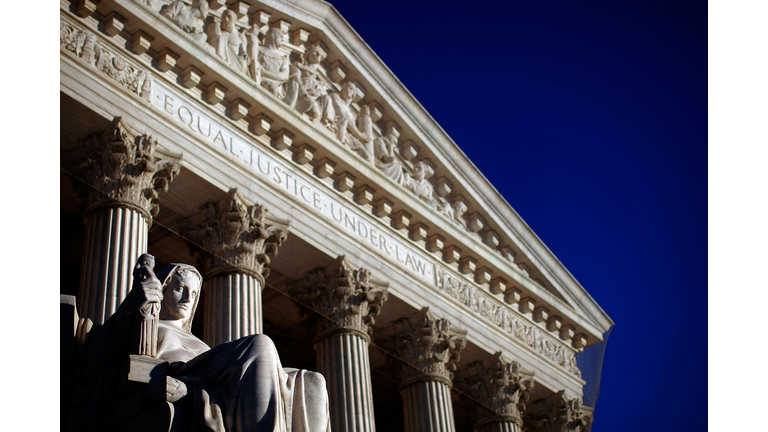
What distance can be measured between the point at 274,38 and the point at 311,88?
1285mm

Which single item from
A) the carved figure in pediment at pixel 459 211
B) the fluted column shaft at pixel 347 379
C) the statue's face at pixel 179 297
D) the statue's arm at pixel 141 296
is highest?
the carved figure in pediment at pixel 459 211

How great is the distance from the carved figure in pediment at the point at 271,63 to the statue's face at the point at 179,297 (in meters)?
11.6

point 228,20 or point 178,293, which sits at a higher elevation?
point 228,20

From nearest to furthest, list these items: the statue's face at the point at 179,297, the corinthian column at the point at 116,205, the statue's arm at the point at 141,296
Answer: the statue's arm at the point at 141,296
the statue's face at the point at 179,297
the corinthian column at the point at 116,205

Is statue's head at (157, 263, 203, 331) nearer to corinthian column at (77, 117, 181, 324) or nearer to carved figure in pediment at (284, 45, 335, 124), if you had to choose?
corinthian column at (77, 117, 181, 324)

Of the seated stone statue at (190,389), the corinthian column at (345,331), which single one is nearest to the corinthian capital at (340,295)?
the corinthian column at (345,331)

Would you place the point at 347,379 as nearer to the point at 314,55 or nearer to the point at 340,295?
the point at 340,295

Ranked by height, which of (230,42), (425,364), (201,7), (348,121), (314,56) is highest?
(314,56)

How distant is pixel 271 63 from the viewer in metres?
19.7

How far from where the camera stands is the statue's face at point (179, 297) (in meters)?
7.48

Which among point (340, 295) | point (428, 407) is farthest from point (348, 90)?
point (428, 407)

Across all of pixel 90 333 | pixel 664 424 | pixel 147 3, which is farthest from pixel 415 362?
pixel 90 333

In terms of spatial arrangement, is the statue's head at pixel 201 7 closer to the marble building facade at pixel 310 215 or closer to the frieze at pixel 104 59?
the marble building facade at pixel 310 215

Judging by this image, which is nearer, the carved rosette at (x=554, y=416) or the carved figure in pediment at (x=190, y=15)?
the carved figure in pediment at (x=190, y=15)
